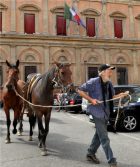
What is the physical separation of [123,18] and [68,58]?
29.3 feet

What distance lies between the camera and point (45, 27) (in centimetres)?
3872

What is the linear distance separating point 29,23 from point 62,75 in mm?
31315

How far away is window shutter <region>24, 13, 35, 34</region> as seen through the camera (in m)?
38.4

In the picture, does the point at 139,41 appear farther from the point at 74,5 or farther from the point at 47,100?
the point at 47,100

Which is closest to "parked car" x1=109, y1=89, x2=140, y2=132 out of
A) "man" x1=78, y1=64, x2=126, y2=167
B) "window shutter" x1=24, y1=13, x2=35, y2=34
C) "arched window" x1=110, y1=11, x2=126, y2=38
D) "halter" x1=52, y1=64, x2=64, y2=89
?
"halter" x1=52, y1=64, x2=64, y2=89

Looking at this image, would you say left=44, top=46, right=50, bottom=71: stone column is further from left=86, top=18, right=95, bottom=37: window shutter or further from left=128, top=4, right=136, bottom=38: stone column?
left=128, top=4, right=136, bottom=38: stone column

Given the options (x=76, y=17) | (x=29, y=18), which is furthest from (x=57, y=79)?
(x=29, y=18)

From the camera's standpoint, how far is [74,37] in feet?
128

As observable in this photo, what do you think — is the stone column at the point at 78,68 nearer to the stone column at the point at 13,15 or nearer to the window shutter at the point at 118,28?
the window shutter at the point at 118,28

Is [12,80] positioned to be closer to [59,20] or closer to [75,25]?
[75,25]

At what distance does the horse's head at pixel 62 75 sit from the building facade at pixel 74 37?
28.4 meters

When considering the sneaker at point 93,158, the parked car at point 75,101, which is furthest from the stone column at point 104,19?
the sneaker at point 93,158

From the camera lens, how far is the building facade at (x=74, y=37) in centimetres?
3769

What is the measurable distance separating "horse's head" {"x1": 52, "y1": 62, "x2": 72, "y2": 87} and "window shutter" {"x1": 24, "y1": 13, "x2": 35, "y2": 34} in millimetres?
30629
